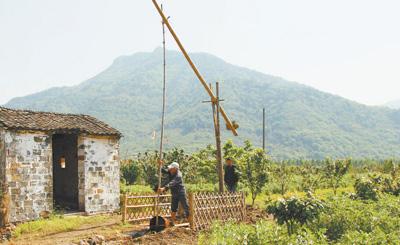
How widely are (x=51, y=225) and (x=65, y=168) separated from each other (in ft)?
21.5

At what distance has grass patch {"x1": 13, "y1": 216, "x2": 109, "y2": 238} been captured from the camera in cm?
1538

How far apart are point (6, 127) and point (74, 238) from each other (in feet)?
17.2

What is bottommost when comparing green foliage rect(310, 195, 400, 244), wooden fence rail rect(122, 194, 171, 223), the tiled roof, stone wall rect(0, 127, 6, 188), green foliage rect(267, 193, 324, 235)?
wooden fence rail rect(122, 194, 171, 223)

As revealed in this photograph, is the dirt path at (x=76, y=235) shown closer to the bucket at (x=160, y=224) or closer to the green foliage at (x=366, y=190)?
the bucket at (x=160, y=224)

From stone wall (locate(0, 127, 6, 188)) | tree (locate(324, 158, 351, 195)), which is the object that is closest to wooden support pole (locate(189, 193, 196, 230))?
stone wall (locate(0, 127, 6, 188))

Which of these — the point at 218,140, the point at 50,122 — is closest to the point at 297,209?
the point at 218,140

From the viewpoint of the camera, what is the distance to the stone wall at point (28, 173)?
54.1 feet

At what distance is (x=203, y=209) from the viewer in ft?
47.6


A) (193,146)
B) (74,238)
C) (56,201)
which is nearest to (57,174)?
(56,201)

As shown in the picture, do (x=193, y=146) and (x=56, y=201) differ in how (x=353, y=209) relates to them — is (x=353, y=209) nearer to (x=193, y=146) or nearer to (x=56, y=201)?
(x=56, y=201)

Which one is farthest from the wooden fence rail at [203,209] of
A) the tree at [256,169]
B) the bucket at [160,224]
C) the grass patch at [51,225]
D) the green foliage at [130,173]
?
the green foliage at [130,173]

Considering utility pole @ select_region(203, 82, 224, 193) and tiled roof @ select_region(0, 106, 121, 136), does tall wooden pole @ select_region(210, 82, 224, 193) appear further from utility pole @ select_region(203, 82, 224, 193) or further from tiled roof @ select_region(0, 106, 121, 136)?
tiled roof @ select_region(0, 106, 121, 136)

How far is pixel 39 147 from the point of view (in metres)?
17.8

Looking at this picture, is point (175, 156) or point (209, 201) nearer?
point (209, 201)
